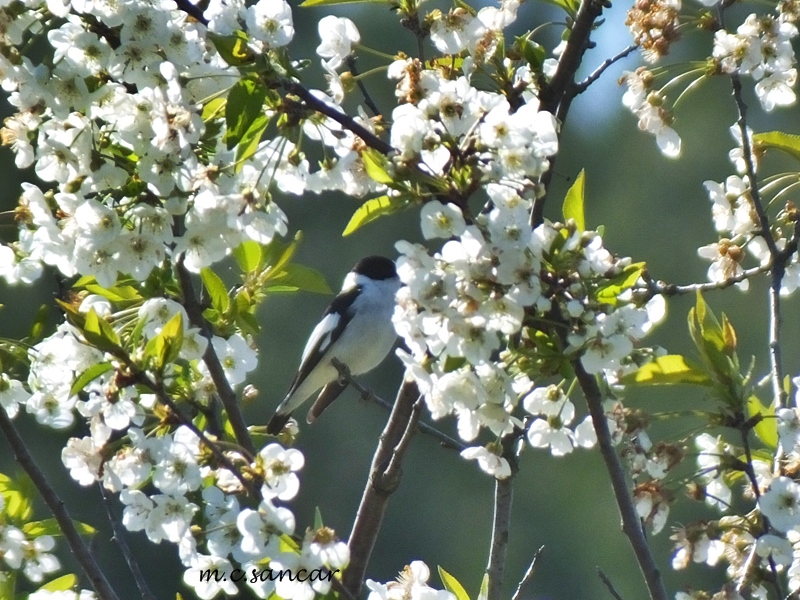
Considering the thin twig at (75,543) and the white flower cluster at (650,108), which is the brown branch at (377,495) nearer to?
the thin twig at (75,543)

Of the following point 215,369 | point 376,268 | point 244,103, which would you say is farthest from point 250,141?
point 376,268

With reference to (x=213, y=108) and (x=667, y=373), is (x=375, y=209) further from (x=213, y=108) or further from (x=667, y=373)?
(x=667, y=373)

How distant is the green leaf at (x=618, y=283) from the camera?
4.11ft

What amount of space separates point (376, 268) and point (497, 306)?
402cm

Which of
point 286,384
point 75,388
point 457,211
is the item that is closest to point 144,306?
point 75,388

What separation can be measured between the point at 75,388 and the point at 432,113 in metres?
0.51

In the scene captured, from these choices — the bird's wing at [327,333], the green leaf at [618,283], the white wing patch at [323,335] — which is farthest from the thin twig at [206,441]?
the white wing patch at [323,335]

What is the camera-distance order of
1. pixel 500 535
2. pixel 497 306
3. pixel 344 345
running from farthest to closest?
pixel 344 345
pixel 500 535
pixel 497 306

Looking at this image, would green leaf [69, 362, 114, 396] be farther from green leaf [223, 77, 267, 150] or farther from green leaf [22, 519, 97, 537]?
green leaf [22, 519, 97, 537]

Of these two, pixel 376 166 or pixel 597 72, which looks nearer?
pixel 376 166

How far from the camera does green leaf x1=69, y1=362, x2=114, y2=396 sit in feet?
4.08

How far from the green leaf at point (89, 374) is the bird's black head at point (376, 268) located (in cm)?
384

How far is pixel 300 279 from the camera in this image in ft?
6.10

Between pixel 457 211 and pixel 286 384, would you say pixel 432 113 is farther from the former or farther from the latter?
pixel 286 384
